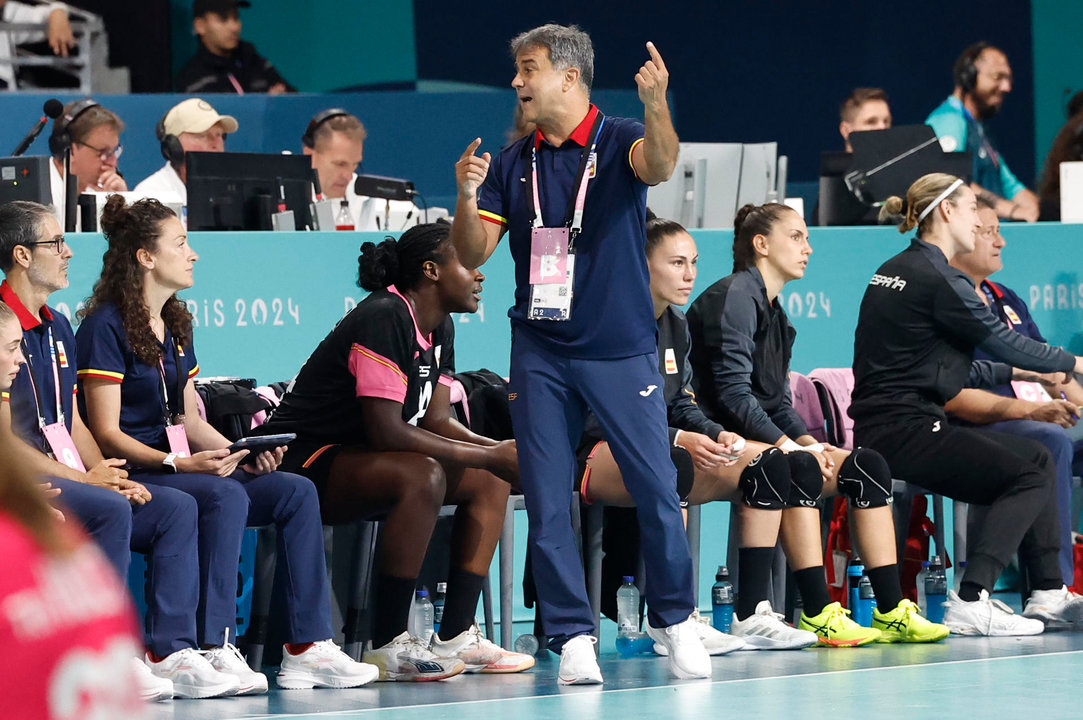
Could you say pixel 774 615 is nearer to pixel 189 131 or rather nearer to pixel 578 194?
pixel 578 194

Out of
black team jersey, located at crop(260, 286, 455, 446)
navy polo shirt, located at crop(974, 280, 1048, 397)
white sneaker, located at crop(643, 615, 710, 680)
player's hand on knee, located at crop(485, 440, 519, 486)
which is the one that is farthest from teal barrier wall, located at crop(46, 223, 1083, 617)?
white sneaker, located at crop(643, 615, 710, 680)

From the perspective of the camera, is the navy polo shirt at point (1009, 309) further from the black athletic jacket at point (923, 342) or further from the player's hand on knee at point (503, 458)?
the player's hand on knee at point (503, 458)

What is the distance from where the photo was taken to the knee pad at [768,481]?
15.0ft

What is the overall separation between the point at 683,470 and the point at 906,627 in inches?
33.4

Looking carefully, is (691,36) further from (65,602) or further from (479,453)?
(65,602)

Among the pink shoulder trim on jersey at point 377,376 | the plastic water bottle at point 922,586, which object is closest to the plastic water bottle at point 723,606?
the plastic water bottle at point 922,586

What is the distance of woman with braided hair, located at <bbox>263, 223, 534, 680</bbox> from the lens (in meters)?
4.23

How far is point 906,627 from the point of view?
4715 mm

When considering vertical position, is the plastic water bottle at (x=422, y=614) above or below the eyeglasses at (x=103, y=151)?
below

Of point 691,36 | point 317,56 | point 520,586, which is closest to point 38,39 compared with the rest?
point 317,56

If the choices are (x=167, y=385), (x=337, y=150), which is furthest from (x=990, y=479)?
(x=337, y=150)

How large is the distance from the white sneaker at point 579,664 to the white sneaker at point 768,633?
0.76 meters

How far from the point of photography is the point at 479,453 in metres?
4.33

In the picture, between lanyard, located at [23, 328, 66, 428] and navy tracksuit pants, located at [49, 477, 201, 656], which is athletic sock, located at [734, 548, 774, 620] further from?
lanyard, located at [23, 328, 66, 428]
